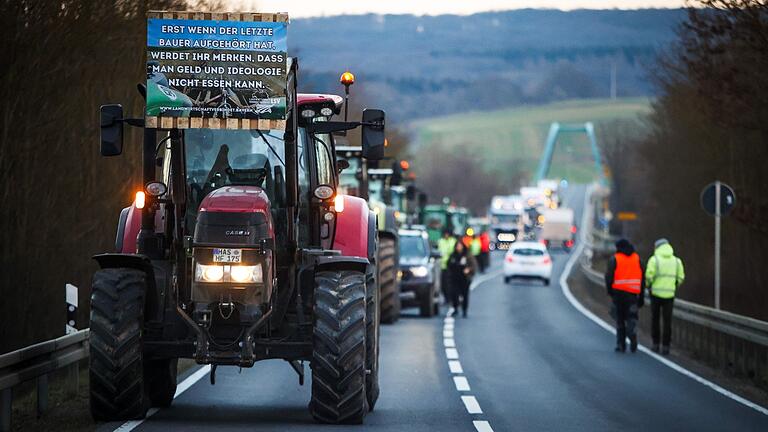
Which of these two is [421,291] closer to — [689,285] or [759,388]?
[689,285]

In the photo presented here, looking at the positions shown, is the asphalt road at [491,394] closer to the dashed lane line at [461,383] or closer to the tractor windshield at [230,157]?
the dashed lane line at [461,383]

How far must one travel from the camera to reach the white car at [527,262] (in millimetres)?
63031

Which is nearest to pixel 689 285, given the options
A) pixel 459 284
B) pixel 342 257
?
pixel 459 284

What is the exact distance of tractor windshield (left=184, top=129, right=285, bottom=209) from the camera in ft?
49.3

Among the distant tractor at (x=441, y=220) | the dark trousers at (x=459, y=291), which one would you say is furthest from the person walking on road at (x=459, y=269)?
the distant tractor at (x=441, y=220)

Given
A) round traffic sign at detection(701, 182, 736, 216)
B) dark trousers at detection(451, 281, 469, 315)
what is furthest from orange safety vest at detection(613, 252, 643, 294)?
dark trousers at detection(451, 281, 469, 315)

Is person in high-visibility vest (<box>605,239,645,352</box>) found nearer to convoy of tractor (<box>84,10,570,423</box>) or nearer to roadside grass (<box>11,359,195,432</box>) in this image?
roadside grass (<box>11,359,195,432</box>)

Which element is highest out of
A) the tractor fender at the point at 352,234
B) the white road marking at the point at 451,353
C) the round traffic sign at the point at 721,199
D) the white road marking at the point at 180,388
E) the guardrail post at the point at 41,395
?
the round traffic sign at the point at 721,199

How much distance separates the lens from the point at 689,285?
42562 millimetres

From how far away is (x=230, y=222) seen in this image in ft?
46.4

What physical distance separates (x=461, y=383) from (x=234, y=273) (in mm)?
6602

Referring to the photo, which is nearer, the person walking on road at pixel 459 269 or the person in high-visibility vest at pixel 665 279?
the person in high-visibility vest at pixel 665 279

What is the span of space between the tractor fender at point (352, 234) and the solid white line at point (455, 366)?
645 centimetres

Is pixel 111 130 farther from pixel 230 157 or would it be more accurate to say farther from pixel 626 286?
pixel 626 286
